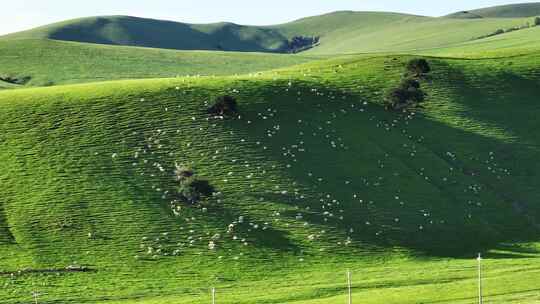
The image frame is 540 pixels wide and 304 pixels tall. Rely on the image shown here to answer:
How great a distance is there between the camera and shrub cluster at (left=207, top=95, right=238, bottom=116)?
89.8 m

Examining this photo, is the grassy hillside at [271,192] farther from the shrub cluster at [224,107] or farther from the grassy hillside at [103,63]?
the grassy hillside at [103,63]

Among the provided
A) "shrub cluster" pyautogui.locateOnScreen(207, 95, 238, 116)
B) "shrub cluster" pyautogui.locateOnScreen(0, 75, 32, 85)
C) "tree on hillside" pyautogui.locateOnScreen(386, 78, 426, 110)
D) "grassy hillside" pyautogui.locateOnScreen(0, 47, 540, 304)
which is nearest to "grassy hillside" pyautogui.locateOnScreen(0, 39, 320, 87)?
"shrub cluster" pyautogui.locateOnScreen(0, 75, 32, 85)

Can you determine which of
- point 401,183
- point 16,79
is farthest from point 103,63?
point 401,183

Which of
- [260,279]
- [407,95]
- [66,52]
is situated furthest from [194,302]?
[66,52]

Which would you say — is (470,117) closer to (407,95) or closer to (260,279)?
(407,95)

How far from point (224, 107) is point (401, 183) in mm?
22366

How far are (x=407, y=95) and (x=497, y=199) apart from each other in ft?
76.6

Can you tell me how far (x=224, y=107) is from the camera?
90125mm

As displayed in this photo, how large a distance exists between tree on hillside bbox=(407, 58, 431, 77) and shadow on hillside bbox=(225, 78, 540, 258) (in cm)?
1313

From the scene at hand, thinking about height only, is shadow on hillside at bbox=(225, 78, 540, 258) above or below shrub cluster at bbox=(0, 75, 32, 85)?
below

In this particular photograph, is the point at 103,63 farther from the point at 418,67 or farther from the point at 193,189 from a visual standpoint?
the point at 193,189

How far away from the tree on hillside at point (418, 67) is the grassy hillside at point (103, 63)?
218 feet

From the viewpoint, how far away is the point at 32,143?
8306 centimetres

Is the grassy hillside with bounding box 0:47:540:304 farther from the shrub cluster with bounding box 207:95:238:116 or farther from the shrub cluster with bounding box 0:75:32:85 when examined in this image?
the shrub cluster with bounding box 0:75:32:85
